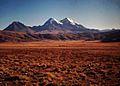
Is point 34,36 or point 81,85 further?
point 34,36

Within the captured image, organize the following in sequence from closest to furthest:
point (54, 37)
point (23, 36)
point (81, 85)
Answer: point (81, 85), point (23, 36), point (54, 37)

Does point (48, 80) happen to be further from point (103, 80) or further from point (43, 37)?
point (43, 37)

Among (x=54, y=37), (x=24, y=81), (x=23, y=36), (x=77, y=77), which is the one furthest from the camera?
(x=54, y=37)

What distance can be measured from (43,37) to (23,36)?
66.4 ft

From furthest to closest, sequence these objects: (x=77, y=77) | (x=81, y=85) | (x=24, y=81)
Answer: (x=77, y=77) → (x=24, y=81) → (x=81, y=85)

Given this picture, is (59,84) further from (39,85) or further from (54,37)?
(54,37)

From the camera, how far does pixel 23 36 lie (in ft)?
563

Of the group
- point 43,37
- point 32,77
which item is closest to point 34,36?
point 43,37

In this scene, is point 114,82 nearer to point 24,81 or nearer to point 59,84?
point 59,84

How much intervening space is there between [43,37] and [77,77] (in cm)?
16875

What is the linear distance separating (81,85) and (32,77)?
4.18 metres

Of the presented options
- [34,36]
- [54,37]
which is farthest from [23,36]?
[54,37]

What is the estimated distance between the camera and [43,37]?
7160 inches

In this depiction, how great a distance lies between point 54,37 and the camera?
185 meters
